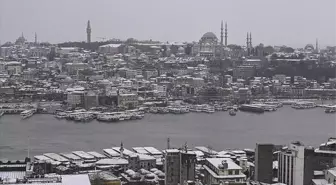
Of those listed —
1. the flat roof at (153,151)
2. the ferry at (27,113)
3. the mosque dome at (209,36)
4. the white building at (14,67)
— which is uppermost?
the mosque dome at (209,36)

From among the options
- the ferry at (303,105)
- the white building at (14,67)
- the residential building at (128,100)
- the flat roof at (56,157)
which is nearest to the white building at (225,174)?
the flat roof at (56,157)

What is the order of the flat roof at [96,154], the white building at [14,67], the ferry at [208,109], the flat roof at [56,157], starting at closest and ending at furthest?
1. the flat roof at [56,157]
2. the flat roof at [96,154]
3. the ferry at [208,109]
4. the white building at [14,67]

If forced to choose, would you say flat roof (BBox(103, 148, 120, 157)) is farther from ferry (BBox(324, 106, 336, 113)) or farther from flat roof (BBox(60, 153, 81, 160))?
ferry (BBox(324, 106, 336, 113))

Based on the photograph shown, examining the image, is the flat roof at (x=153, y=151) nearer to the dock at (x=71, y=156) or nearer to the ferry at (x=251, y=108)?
the dock at (x=71, y=156)

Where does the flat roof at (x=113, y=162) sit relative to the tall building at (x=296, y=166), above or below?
below

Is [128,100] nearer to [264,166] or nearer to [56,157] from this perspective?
[56,157]

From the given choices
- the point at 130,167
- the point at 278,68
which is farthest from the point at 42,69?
the point at 130,167

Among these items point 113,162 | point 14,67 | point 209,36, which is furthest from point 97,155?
point 209,36
